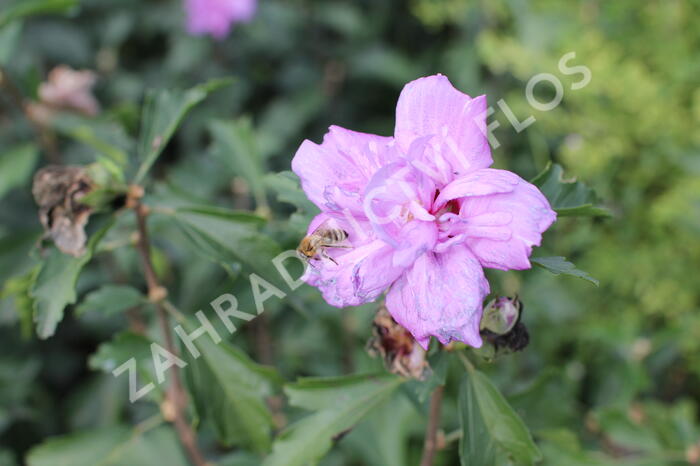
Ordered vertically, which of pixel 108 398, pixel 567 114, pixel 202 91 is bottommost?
pixel 108 398

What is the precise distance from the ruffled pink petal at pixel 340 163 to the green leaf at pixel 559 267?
0.72ft

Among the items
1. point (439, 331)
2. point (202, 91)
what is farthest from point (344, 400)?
point (202, 91)

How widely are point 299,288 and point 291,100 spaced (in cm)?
147

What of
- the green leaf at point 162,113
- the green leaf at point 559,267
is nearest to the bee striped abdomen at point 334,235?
the green leaf at point 559,267

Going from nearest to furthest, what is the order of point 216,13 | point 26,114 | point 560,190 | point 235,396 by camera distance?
point 560,190 < point 235,396 < point 26,114 < point 216,13

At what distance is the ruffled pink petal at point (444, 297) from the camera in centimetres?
Result: 73

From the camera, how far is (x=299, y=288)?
3.60 ft

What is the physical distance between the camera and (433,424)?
1058 millimetres

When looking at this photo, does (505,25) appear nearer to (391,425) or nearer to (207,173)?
(207,173)

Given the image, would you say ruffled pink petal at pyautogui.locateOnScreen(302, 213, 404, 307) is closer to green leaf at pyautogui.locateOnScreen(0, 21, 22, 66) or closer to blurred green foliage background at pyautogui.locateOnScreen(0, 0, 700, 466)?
blurred green foliage background at pyautogui.locateOnScreen(0, 0, 700, 466)

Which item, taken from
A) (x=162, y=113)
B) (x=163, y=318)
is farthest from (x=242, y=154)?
(x=163, y=318)

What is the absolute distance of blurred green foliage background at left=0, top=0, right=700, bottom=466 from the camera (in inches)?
61.1

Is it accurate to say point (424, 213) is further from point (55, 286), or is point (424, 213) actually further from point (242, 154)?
point (242, 154)

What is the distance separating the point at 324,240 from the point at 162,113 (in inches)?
21.1
